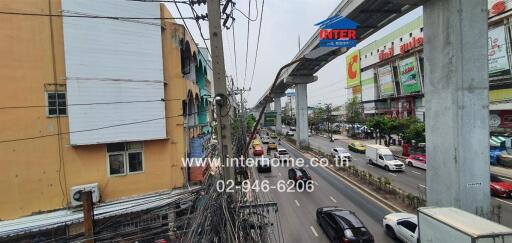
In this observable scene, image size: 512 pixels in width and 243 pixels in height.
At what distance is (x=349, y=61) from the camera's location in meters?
69.2

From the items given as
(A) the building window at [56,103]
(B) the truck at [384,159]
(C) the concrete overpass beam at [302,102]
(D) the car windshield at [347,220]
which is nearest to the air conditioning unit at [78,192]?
(A) the building window at [56,103]

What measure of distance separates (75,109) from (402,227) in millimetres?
11934

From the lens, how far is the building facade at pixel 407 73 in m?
27.6

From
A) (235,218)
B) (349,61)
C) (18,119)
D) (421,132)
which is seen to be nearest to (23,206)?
(18,119)

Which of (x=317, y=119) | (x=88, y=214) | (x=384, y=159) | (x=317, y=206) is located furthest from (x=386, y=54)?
(x=88, y=214)

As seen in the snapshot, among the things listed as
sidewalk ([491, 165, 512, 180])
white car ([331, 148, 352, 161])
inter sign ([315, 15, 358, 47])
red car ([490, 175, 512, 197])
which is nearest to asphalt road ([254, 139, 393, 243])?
white car ([331, 148, 352, 161])

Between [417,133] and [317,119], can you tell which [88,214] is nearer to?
[417,133]

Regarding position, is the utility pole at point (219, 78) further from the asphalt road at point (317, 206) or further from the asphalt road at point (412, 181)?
the asphalt road at point (412, 181)

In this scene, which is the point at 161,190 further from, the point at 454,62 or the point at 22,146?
the point at 454,62

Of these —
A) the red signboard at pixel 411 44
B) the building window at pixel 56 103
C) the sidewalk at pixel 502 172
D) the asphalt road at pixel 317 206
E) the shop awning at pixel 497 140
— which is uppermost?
the red signboard at pixel 411 44

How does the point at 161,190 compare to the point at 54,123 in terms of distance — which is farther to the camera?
the point at 161,190

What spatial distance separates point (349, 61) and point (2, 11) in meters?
68.7

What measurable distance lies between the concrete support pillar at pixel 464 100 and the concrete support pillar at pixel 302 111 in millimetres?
27689

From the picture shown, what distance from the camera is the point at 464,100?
9.06 m
